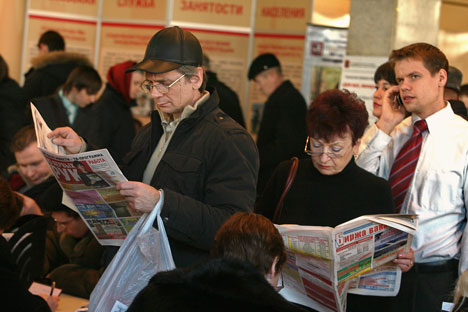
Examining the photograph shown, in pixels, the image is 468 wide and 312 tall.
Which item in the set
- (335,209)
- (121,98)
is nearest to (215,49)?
(121,98)

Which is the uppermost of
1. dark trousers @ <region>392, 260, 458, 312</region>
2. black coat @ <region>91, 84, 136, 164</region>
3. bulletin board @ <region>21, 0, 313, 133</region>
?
bulletin board @ <region>21, 0, 313, 133</region>

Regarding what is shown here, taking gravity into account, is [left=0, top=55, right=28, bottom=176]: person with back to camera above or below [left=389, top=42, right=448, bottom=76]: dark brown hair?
below

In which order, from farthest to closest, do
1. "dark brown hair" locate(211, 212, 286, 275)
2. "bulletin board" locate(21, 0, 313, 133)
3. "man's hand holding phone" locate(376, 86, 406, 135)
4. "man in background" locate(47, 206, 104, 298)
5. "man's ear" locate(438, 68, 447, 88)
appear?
"bulletin board" locate(21, 0, 313, 133), "man in background" locate(47, 206, 104, 298), "man's hand holding phone" locate(376, 86, 406, 135), "man's ear" locate(438, 68, 447, 88), "dark brown hair" locate(211, 212, 286, 275)

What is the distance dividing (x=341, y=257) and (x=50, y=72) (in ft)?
15.4

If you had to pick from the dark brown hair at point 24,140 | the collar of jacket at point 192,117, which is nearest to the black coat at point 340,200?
the collar of jacket at point 192,117

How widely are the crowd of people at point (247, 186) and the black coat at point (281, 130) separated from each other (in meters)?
1.48

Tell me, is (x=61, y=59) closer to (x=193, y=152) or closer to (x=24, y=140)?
(x=24, y=140)

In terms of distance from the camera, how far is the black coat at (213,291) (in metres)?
1.86

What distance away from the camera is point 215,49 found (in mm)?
8992

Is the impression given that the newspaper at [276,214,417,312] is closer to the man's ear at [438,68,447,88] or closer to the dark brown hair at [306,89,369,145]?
the dark brown hair at [306,89,369,145]

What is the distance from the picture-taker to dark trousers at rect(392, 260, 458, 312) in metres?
3.74

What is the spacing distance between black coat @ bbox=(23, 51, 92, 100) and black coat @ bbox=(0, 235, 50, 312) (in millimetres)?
3946

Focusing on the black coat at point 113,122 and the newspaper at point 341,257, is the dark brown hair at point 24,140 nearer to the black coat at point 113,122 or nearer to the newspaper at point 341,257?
the black coat at point 113,122

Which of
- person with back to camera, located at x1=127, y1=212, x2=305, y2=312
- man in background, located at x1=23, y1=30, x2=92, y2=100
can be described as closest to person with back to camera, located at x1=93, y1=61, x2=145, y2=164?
man in background, located at x1=23, y1=30, x2=92, y2=100
